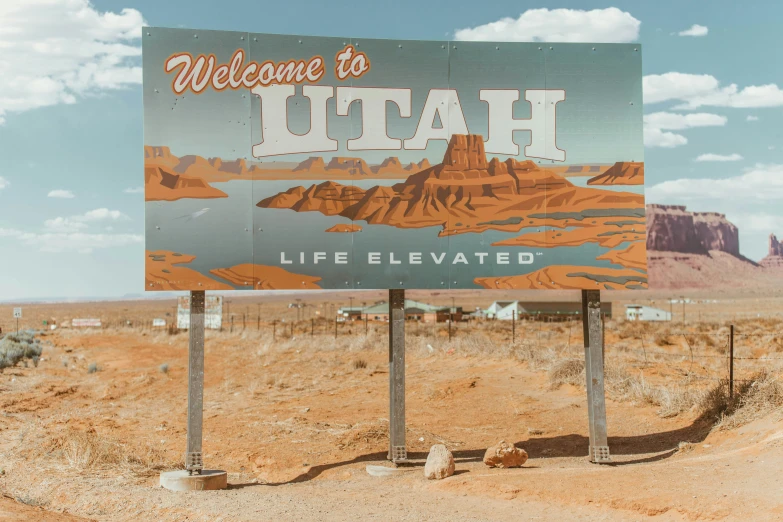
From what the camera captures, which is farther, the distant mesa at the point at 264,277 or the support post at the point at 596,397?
the support post at the point at 596,397

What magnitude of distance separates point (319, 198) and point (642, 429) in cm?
685

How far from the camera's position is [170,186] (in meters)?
9.62

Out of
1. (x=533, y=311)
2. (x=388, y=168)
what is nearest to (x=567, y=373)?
(x=388, y=168)

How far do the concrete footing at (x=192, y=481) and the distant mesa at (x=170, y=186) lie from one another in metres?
3.53

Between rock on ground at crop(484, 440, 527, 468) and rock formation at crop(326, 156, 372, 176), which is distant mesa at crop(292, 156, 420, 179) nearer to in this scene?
rock formation at crop(326, 156, 372, 176)

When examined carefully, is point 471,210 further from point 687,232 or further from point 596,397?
point 687,232

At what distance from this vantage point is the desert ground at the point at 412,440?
771 centimetres

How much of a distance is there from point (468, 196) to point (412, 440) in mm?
4594

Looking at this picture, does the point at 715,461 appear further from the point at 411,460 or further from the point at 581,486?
the point at 411,460

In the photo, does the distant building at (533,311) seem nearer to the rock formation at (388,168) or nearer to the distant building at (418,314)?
the distant building at (418,314)

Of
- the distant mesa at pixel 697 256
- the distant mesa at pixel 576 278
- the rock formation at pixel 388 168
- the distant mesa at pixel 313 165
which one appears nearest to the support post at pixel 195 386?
the distant mesa at pixel 313 165


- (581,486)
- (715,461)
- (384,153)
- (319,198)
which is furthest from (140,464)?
(715,461)

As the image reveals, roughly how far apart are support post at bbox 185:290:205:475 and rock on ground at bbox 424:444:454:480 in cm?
290

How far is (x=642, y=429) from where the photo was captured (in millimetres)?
12484
